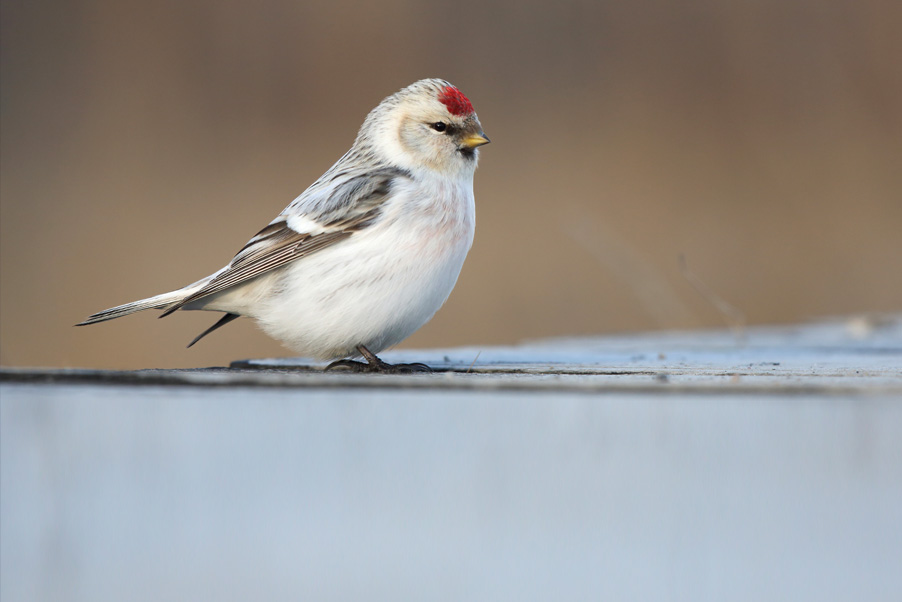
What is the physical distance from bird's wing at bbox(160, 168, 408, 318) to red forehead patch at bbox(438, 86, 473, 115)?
14.3 inches

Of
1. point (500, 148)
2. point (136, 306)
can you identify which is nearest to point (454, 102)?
point (136, 306)

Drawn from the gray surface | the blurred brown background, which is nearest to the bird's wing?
the gray surface

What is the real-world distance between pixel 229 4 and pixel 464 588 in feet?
23.2

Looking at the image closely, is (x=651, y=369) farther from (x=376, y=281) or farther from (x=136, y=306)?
(x=136, y=306)

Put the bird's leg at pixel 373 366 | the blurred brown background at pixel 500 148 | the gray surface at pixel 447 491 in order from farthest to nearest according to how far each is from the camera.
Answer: the blurred brown background at pixel 500 148 → the bird's leg at pixel 373 366 → the gray surface at pixel 447 491

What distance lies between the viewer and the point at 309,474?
1.26 meters

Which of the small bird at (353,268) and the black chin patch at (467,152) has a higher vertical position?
the black chin patch at (467,152)

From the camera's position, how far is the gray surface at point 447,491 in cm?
118

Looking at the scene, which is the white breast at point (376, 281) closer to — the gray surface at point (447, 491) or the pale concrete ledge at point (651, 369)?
the pale concrete ledge at point (651, 369)

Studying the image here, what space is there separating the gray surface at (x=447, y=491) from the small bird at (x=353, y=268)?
890 mm

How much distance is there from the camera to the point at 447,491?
1.23 meters

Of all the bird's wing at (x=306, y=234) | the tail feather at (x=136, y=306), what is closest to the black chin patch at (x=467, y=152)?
the bird's wing at (x=306, y=234)

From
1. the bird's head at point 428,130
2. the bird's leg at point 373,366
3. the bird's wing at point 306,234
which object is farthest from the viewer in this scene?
the bird's head at point 428,130

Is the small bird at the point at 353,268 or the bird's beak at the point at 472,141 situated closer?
the small bird at the point at 353,268
